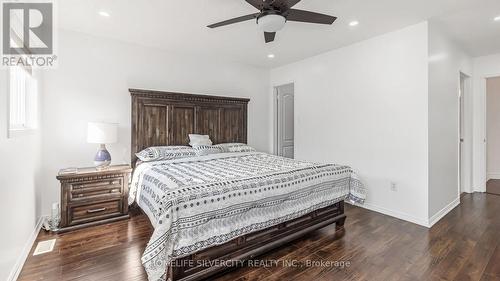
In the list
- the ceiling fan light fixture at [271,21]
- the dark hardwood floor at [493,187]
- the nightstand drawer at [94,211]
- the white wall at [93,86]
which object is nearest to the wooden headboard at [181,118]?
the white wall at [93,86]

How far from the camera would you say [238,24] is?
316cm

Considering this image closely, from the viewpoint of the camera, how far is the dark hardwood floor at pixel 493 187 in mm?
4594

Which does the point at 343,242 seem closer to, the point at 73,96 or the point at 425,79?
the point at 425,79

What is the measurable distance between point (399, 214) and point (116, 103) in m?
4.51

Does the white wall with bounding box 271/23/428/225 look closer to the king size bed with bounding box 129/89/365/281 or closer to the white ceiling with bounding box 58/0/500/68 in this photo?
the white ceiling with bounding box 58/0/500/68

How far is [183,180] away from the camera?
7.34 feet

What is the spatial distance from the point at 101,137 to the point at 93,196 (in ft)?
2.54

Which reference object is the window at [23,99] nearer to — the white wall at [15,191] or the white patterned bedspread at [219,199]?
the white wall at [15,191]

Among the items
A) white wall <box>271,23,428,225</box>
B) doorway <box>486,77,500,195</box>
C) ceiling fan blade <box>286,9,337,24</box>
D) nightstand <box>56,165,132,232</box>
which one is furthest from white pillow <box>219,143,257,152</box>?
doorway <box>486,77,500,195</box>

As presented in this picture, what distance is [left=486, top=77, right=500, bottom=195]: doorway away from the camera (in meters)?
5.47

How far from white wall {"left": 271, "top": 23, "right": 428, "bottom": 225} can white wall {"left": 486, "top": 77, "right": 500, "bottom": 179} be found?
397 cm

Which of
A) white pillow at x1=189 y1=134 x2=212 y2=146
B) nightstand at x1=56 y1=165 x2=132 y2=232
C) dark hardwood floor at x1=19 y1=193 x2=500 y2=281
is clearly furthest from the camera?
white pillow at x1=189 y1=134 x2=212 y2=146

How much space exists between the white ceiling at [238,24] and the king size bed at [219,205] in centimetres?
99

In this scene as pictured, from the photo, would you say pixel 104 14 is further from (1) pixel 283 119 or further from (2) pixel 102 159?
(1) pixel 283 119
